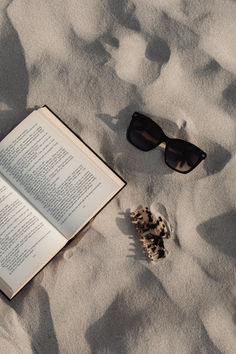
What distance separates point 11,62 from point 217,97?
694 mm

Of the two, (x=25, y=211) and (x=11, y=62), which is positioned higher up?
(x=11, y=62)

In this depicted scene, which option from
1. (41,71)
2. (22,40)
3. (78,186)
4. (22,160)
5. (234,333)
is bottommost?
(234,333)

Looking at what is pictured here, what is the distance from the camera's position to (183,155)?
4.12 ft

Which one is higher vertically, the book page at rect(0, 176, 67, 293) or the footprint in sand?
the footprint in sand

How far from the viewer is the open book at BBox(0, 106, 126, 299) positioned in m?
1.21

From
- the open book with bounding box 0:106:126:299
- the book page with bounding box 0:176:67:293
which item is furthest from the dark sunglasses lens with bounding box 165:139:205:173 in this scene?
the book page with bounding box 0:176:67:293

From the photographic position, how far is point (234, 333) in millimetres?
1266

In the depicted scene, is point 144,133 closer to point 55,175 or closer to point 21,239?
point 55,175

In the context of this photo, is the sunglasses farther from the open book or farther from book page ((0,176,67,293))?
book page ((0,176,67,293))

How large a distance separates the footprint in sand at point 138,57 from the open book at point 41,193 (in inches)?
11.6

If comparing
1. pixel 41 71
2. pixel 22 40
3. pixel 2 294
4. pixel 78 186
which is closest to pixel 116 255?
pixel 78 186

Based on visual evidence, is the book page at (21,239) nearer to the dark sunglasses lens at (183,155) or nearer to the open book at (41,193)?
the open book at (41,193)

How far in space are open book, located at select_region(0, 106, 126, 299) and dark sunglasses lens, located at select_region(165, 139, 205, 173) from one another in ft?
0.64

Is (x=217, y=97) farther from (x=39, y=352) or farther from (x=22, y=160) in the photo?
(x=39, y=352)
